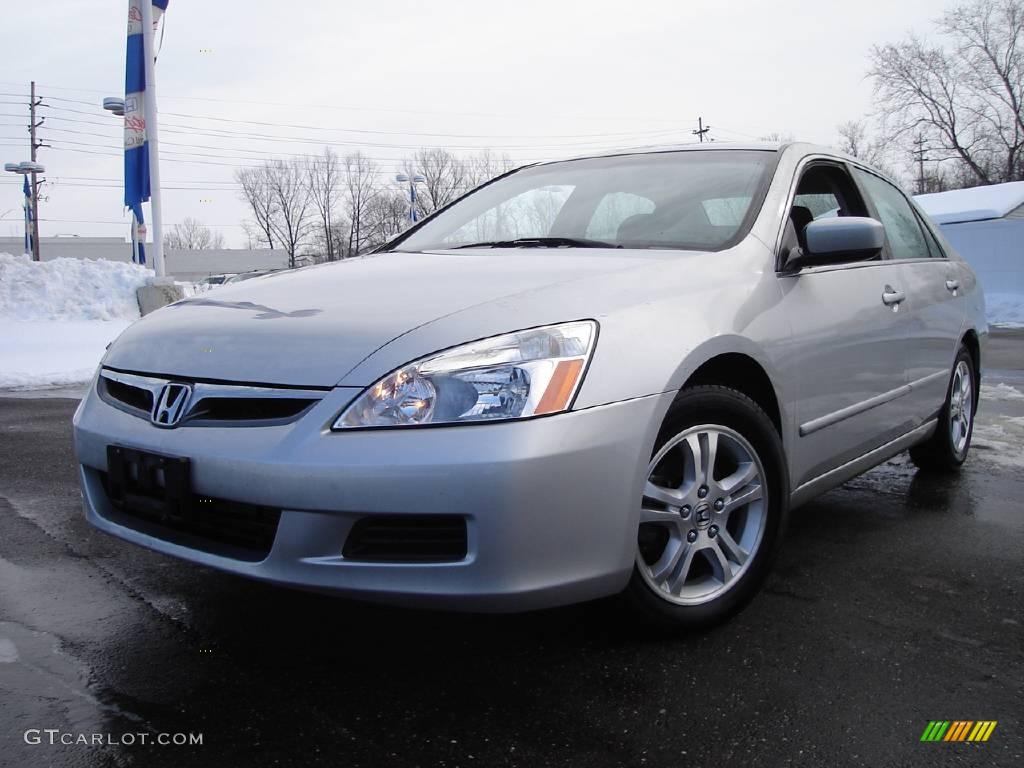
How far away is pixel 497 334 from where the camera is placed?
6.80 ft

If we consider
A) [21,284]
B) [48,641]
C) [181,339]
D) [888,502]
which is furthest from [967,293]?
[21,284]

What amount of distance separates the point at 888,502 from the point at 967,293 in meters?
1.22

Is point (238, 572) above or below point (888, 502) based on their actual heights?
above

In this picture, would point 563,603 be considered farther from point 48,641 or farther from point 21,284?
point 21,284

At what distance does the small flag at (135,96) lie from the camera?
13.5m

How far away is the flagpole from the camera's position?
13312mm

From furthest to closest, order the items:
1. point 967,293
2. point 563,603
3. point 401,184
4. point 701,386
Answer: point 401,184
point 967,293
point 701,386
point 563,603

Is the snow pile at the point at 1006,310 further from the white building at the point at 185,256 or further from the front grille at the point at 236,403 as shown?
the white building at the point at 185,256

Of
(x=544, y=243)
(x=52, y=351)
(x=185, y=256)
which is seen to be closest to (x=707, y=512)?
(x=544, y=243)

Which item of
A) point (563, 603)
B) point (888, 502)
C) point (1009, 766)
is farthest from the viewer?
point (888, 502)

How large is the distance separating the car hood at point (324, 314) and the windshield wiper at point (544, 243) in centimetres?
12

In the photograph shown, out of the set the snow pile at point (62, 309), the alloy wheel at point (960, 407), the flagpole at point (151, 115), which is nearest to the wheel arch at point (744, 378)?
the alloy wheel at point (960, 407)

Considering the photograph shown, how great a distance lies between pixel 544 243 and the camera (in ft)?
10.0

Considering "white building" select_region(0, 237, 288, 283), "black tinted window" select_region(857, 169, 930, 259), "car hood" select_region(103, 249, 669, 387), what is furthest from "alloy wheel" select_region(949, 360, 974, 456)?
"white building" select_region(0, 237, 288, 283)
